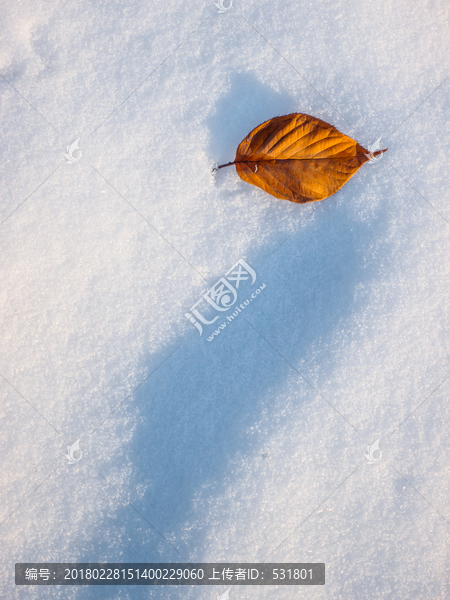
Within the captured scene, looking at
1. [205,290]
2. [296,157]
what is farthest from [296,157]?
[205,290]

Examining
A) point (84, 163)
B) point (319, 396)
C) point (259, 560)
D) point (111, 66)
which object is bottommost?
point (259, 560)

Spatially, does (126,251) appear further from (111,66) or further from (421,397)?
(421,397)

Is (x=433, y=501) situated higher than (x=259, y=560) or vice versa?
(x=259, y=560)

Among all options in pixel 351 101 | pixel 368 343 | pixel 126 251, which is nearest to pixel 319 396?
pixel 368 343

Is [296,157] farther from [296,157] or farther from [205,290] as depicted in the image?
[205,290]
